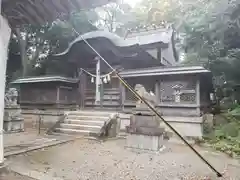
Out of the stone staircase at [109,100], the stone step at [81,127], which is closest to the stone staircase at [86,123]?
the stone step at [81,127]

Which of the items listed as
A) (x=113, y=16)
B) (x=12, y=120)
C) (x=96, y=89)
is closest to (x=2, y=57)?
(x=12, y=120)

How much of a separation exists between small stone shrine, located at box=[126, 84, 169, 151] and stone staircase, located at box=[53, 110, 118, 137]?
86.3 inches

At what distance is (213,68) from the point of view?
13.5 m

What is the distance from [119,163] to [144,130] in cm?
197

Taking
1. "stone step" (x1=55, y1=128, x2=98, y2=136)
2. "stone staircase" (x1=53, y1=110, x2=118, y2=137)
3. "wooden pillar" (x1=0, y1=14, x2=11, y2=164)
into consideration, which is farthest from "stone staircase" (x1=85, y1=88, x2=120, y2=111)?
"wooden pillar" (x1=0, y1=14, x2=11, y2=164)

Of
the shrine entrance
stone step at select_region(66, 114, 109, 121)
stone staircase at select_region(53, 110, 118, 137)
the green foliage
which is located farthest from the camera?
the shrine entrance

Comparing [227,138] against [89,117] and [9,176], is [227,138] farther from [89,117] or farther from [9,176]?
[9,176]

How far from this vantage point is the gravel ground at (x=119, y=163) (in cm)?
491

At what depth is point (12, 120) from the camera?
1043 cm

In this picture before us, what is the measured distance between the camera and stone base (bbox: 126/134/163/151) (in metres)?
7.30

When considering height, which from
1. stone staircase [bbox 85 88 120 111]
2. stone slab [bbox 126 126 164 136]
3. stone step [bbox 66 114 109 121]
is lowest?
stone slab [bbox 126 126 164 136]

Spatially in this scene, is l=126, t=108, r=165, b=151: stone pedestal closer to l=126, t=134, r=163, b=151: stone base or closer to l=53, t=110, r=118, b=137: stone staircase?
l=126, t=134, r=163, b=151: stone base

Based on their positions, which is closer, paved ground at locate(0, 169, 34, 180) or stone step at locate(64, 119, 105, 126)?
paved ground at locate(0, 169, 34, 180)

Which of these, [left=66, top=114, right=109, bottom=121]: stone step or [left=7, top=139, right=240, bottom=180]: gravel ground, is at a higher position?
[left=66, top=114, right=109, bottom=121]: stone step
